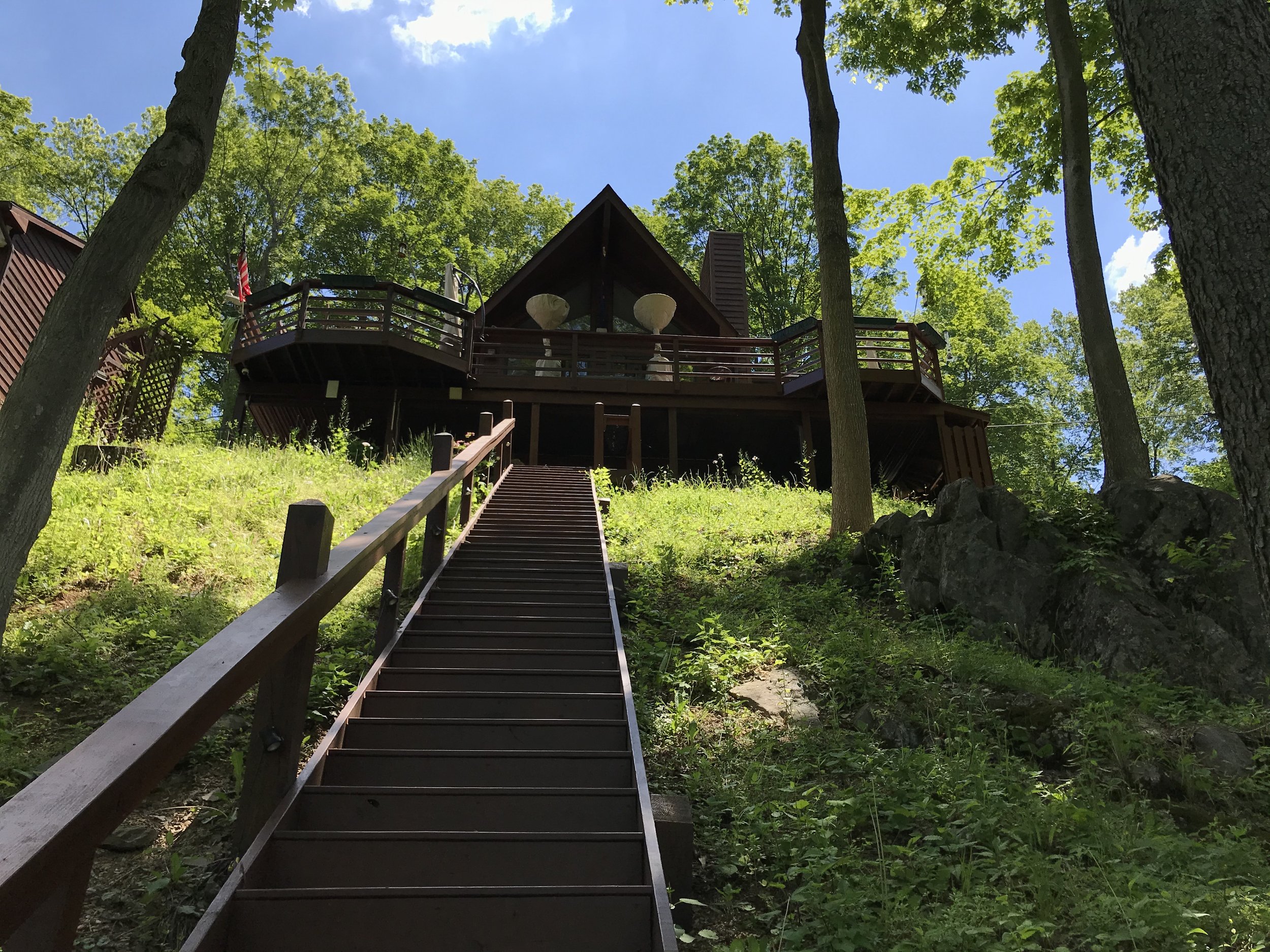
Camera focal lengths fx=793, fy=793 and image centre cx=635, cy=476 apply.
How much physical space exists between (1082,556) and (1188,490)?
1.26 metres

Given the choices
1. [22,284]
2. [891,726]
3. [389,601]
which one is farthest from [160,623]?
[22,284]

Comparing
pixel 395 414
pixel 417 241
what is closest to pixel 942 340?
pixel 395 414

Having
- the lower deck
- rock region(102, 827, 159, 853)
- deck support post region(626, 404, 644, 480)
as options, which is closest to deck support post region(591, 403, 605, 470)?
deck support post region(626, 404, 644, 480)

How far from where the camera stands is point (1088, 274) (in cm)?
1001

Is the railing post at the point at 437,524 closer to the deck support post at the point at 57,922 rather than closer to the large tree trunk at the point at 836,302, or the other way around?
the deck support post at the point at 57,922

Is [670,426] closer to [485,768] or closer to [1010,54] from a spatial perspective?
[1010,54]

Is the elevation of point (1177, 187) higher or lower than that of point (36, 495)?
higher

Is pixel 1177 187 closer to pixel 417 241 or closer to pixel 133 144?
pixel 417 241

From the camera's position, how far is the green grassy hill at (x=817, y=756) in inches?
112

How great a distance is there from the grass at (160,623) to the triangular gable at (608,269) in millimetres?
9310

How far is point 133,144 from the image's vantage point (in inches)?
1083

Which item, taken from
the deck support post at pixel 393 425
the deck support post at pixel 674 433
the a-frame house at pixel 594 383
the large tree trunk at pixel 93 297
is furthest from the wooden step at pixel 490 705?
the deck support post at pixel 393 425

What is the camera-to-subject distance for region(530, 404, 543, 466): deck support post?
14.3m

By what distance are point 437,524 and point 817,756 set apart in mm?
3163
